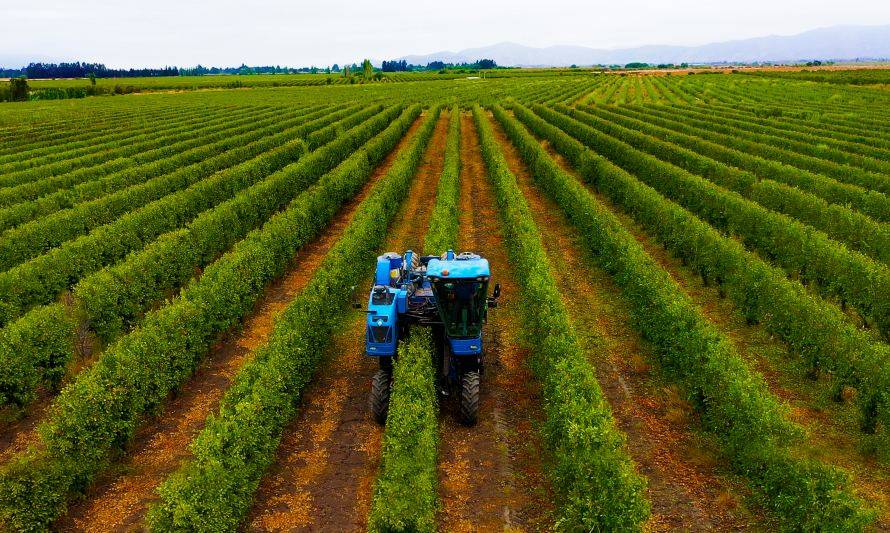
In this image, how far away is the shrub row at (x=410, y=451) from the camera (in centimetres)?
830

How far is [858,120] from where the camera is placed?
164 ft

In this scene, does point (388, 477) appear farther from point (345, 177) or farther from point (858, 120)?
point (858, 120)

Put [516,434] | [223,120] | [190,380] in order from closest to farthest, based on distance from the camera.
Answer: [516,434] < [190,380] < [223,120]

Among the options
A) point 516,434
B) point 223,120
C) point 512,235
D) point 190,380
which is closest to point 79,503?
point 190,380

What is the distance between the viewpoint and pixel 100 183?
2903 centimetres

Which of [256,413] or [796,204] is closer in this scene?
[256,413]

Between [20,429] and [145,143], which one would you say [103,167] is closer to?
[145,143]

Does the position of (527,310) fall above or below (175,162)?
below

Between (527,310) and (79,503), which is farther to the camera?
(527,310)

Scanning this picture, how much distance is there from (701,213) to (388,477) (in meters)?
22.2

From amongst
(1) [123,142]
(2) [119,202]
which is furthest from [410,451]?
(1) [123,142]

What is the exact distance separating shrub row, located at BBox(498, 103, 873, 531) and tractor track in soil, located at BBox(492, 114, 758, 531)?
448mm

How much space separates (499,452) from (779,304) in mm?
9101

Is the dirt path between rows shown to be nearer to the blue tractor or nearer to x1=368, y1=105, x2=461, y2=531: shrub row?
the blue tractor
